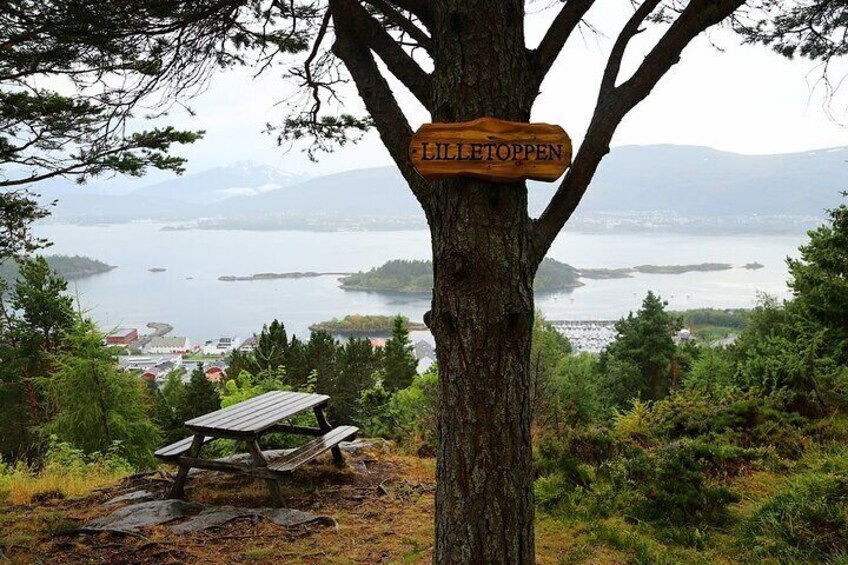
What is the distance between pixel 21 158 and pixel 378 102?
3957 mm

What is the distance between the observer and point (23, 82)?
3676 millimetres

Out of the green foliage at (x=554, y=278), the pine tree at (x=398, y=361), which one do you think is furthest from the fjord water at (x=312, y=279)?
the pine tree at (x=398, y=361)

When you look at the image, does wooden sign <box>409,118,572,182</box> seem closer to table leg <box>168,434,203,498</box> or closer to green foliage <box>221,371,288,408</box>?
table leg <box>168,434,203,498</box>

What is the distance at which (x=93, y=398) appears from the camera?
424 inches

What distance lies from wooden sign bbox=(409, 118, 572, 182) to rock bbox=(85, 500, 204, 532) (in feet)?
9.79

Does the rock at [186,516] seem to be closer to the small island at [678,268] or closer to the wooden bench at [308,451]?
the wooden bench at [308,451]

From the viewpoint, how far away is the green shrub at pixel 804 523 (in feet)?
8.23

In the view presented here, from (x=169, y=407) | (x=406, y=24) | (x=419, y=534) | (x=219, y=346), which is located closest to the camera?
(x=406, y=24)

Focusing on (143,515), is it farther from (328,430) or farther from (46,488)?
(328,430)

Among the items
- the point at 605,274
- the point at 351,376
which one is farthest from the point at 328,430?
the point at 605,274

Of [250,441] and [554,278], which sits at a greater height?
[250,441]

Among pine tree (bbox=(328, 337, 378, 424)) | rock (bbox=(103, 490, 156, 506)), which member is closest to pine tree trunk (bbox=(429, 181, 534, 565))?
rock (bbox=(103, 490, 156, 506))

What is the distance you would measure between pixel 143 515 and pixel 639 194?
147 metres

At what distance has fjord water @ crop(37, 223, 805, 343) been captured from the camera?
56.2 meters
